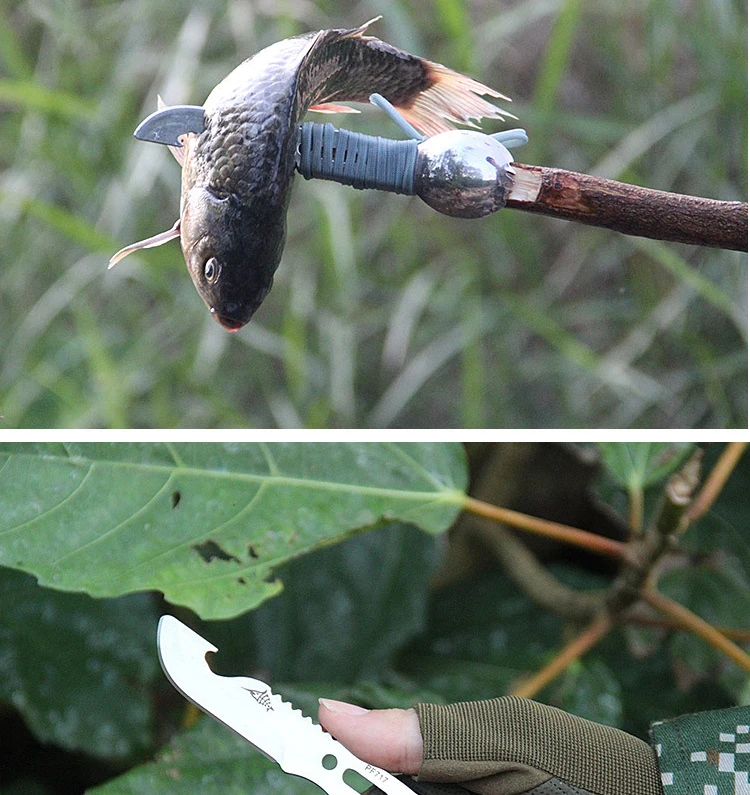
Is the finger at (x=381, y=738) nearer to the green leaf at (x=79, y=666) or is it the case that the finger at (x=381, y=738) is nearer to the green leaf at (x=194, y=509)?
the green leaf at (x=194, y=509)

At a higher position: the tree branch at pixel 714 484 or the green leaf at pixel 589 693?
the tree branch at pixel 714 484

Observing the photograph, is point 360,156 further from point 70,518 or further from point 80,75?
point 80,75

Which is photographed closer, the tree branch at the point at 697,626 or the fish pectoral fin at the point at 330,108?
the fish pectoral fin at the point at 330,108

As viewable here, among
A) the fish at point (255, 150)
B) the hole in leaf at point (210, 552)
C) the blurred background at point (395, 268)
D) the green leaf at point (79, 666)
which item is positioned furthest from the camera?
the blurred background at point (395, 268)

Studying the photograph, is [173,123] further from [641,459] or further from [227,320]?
[641,459]

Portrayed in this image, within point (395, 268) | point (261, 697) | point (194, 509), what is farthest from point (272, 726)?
point (395, 268)

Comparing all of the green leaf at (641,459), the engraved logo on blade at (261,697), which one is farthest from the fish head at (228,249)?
the green leaf at (641,459)

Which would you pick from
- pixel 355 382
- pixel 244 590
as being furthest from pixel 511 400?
pixel 244 590
